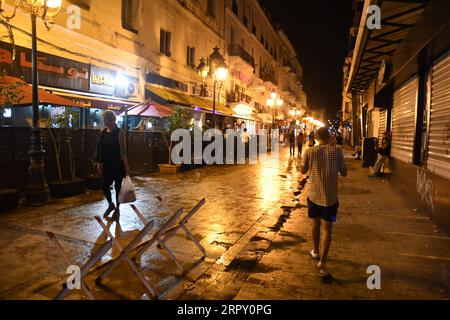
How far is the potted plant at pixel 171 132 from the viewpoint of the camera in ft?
43.8

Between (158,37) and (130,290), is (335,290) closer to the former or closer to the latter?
(130,290)

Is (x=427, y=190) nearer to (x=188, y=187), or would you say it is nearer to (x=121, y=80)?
(x=188, y=187)

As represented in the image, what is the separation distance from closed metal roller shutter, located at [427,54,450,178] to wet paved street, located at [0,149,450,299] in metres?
1.17

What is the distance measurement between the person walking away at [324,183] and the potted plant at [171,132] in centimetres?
918

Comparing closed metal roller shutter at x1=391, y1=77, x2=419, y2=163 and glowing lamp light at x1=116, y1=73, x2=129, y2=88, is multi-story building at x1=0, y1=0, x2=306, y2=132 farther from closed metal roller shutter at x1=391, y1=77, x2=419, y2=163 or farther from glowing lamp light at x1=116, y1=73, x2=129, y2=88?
closed metal roller shutter at x1=391, y1=77, x2=419, y2=163

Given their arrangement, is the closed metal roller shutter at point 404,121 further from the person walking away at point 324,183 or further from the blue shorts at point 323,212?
the blue shorts at point 323,212

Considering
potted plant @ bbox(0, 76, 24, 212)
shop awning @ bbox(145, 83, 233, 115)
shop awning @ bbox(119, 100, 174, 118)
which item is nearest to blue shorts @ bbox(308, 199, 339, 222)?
potted plant @ bbox(0, 76, 24, 212)

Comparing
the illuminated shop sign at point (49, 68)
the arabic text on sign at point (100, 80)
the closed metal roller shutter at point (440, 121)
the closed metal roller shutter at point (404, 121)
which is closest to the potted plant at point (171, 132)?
the arabic text on sign at point (100, 80)

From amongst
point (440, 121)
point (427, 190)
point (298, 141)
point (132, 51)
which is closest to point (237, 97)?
point (298, 141)

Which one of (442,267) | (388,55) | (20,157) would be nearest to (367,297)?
(442,267)

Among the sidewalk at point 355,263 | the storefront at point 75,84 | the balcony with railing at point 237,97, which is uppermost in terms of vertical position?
the balcony with railing at point 237,97

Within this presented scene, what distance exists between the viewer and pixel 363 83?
18578 millimetres
